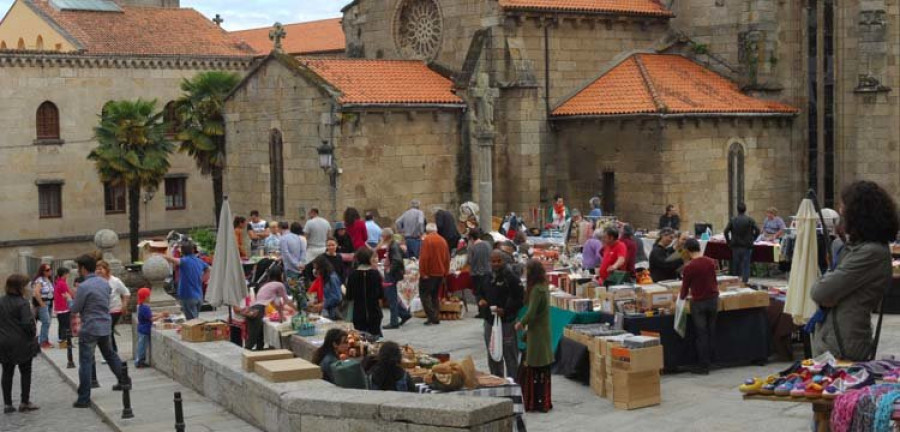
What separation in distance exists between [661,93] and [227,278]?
15.6 meters

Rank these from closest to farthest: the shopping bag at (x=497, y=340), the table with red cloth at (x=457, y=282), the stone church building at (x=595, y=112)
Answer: the shopping bag at (x=497, y=340)
the table with red cloth at (x=457, y=282)
the stone church building at (x=595, y=112)

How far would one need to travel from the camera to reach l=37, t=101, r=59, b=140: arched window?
50625mm

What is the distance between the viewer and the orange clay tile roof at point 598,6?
3200 centimetres

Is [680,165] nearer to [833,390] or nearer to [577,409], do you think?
[577,409]

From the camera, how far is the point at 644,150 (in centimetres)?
3058

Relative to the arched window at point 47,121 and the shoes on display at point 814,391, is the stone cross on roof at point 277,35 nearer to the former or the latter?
the arched window at point 47,121

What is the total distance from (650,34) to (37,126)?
26.6 m

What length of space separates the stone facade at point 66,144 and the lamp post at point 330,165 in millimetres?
23190

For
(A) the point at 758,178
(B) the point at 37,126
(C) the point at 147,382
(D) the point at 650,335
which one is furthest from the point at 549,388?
(B) the point at 37,126

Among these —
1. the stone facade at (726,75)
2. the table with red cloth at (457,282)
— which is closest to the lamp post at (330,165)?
the stone facade at (726,75)

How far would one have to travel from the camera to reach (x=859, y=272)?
1027 centimetres

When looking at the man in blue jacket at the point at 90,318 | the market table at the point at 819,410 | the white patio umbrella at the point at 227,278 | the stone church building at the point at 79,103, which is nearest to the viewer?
the market table at the point at 819,410

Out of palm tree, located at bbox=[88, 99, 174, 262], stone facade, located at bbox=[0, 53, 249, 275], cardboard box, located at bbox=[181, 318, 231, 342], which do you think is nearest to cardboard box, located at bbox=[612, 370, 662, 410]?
cardboard box, located at bbox=[181, 318, 231, 342]

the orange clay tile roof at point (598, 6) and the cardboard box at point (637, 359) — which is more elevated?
the orange clay tile roof at point (598, 6)
